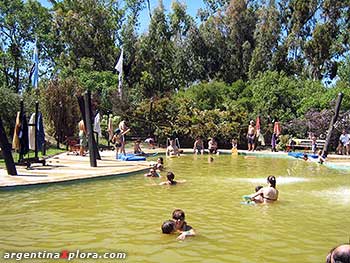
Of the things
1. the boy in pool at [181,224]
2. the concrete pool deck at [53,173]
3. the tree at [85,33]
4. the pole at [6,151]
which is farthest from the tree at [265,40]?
the boy in pool at [181,224]

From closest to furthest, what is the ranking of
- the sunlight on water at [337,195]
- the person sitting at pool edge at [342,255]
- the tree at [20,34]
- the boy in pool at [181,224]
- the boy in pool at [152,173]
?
the person sitting at pool edge at [342,255] < the boy in pool at [181,224] < the sunlight on water at [337,195] < the boy in pool at [152,173] < the tree at [20,34]

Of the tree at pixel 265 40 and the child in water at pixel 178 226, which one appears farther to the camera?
the tree at pixel 265 40

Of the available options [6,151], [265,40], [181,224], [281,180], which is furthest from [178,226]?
[265,40]

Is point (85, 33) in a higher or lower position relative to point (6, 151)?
higher

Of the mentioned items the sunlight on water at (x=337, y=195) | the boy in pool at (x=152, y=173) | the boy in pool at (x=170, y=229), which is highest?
the boy in pool at (x=152, y=173)

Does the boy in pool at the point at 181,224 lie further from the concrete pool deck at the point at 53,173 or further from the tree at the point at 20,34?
the tree at the point at 20,34

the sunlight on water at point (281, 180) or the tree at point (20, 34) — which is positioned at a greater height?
the tree at point (20, 34)

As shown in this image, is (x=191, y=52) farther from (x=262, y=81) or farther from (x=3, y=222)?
(x=3, y=222)

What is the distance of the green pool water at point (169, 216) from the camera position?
615 cm

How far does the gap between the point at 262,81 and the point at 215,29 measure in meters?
12.5

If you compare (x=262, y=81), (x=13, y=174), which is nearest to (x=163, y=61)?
(x=262, y=81)

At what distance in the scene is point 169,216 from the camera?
8242 millimetres

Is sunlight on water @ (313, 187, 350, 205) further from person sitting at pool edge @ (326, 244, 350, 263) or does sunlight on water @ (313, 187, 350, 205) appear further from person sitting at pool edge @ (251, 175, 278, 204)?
person sitting at pool edge @ (326, 244, 350, 263)

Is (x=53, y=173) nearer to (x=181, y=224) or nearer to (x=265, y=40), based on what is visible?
(x=181, y=224)
